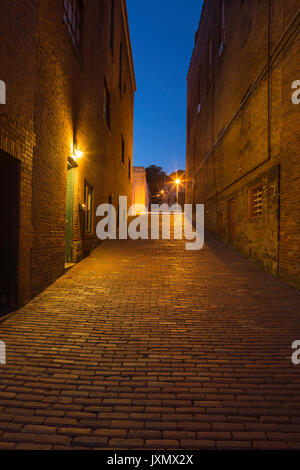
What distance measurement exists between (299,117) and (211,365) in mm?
6163

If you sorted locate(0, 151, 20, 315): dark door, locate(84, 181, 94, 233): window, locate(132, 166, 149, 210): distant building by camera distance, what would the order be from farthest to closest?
locate(132, 166, 149, 210): distant building
locate(84, 181, 94, 233): window
locate(0, 151, 20, 315): dark door

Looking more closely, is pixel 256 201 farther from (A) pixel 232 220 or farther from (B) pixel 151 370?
(B) pixel 151 370

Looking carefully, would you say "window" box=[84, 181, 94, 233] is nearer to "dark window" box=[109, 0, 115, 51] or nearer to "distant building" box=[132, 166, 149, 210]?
"dark window" box=[109, 0, 115, 51]

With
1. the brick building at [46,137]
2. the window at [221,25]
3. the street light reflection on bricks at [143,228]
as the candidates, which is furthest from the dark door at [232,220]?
the window at [221,25]

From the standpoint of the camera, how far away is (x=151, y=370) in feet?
9.86

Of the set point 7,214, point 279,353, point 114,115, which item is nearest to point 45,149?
point 7,214

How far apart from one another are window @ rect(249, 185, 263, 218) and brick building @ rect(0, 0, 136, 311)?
19.5 feet

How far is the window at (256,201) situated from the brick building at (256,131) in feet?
0.11

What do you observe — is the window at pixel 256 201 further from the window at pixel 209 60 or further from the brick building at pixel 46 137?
the window at pixel 209 60

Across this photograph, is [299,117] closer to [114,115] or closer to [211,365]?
[211,365]

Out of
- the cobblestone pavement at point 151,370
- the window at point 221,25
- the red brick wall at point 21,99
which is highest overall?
the window at point 221,25

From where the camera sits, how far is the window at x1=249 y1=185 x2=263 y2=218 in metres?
8.64

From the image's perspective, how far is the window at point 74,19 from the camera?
23.4ft

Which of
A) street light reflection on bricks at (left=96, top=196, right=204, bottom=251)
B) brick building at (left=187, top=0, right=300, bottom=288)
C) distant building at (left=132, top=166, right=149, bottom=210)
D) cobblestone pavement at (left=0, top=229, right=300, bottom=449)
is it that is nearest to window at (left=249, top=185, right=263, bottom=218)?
brick building at (left=187, top=0, right=300, bottom=288)
